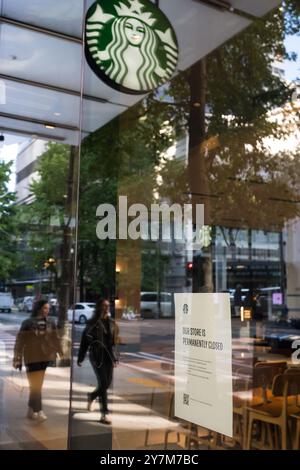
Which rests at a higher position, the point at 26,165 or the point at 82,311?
the point at 26,165

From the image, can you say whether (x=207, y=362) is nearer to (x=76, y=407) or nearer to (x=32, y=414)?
(x=76, y=407)

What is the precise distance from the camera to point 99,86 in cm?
451

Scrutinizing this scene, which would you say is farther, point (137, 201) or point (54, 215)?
point (54, 215)

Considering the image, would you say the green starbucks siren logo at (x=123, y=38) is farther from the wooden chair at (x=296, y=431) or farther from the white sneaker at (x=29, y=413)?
the white sneaker at (x=29, y=413)

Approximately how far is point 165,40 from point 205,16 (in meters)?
0.48

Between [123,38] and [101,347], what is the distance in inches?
121

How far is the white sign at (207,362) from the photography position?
3.12 m

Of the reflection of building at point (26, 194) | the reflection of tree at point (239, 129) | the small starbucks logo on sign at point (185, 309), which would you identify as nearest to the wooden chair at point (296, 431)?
the small starbucks logo on sign at point (185, 309)

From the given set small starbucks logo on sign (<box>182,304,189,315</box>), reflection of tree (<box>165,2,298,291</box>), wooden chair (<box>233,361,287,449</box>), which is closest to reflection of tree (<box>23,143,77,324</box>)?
reflection of tree (<box>165,2,298,291</box>)

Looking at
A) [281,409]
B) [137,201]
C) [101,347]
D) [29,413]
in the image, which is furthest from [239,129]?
[29,413]

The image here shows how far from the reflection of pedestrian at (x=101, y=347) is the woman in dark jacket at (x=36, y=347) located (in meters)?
1.10

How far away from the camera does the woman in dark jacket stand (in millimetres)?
6066

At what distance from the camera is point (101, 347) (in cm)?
510
